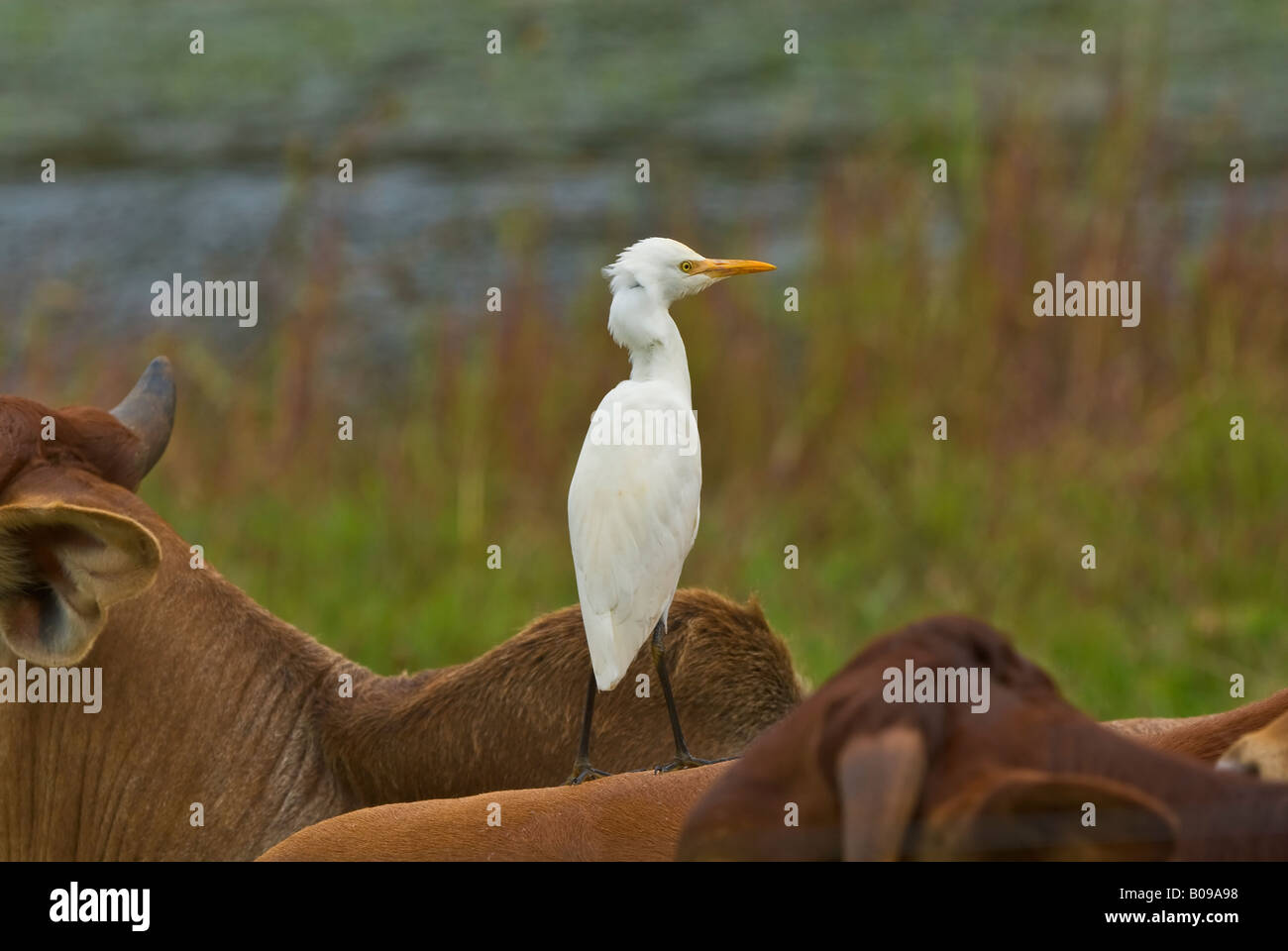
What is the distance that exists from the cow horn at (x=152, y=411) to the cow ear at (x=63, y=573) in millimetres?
655

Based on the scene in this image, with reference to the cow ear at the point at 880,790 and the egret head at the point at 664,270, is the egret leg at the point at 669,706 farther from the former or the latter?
the cow ear at the point at 880,790

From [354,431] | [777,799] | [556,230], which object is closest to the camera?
[777,799]

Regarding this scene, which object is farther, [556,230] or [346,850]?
[556,230]

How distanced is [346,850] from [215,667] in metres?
0.77

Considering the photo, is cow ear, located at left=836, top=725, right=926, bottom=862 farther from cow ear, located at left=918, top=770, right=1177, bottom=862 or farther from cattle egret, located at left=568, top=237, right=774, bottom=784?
cattle egret, located at left=568, top=237, right=774, bottom=784

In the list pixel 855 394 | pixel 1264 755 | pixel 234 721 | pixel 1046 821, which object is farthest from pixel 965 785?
pixel 855 394

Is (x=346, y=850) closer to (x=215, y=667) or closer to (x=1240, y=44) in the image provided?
(x=215, y=667)

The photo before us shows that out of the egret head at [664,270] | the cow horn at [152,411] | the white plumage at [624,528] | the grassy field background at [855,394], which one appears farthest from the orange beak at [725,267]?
the grassy field background at [855,394]

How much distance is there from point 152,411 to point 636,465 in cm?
156

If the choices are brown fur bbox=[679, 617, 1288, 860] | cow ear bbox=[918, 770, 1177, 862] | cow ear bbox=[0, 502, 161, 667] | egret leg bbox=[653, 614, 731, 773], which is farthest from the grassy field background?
cow ear bbox=[918, 770, 1177, 862]

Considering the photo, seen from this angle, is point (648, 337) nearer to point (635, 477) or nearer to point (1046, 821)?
point (635, 477)
